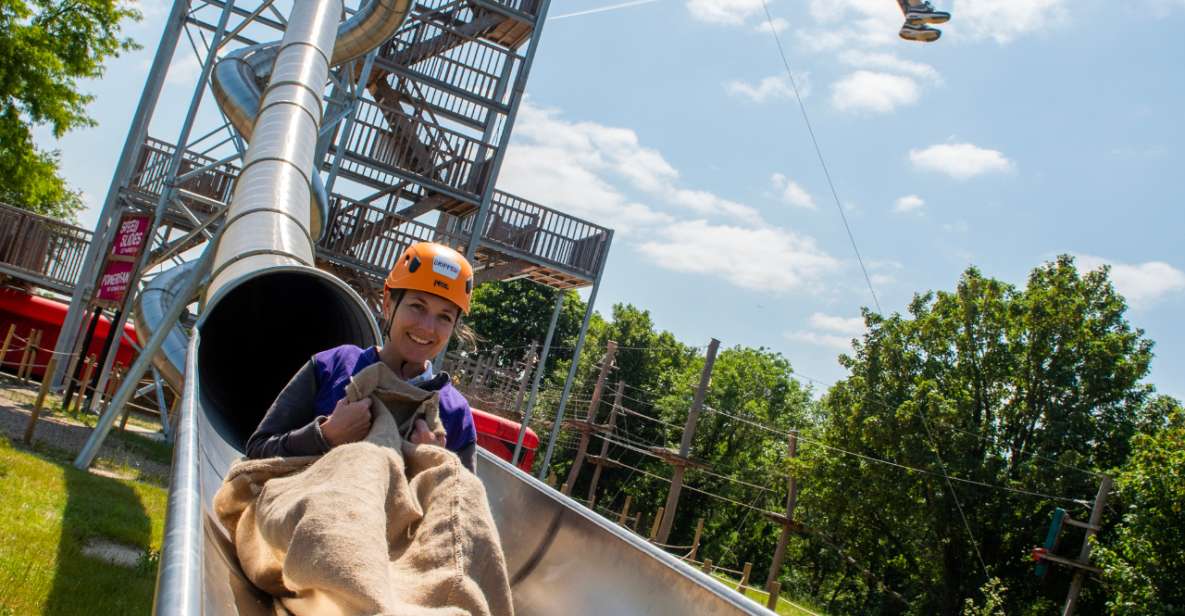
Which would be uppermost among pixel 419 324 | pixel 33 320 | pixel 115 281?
pixel 419 324

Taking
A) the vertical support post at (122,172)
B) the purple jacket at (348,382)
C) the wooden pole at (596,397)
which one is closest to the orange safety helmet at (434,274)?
the purple jacket at (348,382)

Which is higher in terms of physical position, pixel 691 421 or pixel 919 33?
pixel 919 33

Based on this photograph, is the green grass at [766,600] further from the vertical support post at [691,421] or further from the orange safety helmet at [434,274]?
the orange safety helmet at [434,274]

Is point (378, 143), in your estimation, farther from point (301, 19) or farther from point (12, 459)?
point (12, 459)

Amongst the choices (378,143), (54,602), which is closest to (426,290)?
(54,602)

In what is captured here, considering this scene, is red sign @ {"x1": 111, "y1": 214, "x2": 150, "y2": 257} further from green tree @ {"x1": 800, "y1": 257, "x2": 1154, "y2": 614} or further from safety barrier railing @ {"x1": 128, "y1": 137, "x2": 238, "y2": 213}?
green tree @ {"x1": 800, "y1": 257, "x2": 1154, "y2": 614}

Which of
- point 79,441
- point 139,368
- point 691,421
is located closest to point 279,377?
point 139,368

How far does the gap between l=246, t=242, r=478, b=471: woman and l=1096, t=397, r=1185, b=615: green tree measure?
23.8 meters

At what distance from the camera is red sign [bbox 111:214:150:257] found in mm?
14367

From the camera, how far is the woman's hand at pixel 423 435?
327 centimetres

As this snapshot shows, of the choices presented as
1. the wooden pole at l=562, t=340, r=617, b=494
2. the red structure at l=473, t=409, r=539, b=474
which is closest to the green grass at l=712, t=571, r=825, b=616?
the red structure at l=473, t=409, r=539, b=474

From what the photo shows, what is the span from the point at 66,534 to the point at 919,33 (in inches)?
323

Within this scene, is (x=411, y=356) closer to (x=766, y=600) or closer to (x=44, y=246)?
(x=44, y=246)

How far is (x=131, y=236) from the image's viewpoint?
47.8ft
